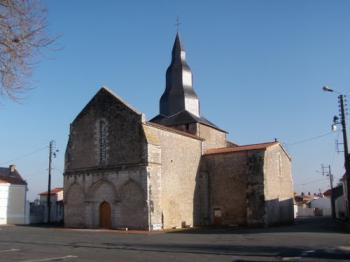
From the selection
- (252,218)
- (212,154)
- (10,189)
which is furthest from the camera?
(10,189)

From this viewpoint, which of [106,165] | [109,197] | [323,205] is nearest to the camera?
[109,197]

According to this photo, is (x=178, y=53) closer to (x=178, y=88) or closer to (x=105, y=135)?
(x=178, y=88)

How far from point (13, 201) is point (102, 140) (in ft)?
49.5

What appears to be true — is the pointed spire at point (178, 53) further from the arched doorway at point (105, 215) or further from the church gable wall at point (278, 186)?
the arched doorway at point (105, 215)

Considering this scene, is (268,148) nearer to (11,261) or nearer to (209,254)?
(209,254)

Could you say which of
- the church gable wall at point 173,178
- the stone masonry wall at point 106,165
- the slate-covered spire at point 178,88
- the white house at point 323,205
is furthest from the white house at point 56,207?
the white house at point 323,205

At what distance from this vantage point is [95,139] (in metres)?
34.8

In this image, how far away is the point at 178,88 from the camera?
133ft

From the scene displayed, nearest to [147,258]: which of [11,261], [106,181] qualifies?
[11,261]

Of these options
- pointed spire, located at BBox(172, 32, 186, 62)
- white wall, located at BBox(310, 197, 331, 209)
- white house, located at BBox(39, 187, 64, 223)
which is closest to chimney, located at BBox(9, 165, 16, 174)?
white house, located at BBox(39, 187, 64, 223)

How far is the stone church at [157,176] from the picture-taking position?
31.7 metres

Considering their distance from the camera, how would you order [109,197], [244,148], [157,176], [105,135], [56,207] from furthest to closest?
[56,207], [244,148], [105,135], [109,197], [157,176]

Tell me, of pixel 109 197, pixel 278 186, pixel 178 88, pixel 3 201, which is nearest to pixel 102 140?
pixel 109 197

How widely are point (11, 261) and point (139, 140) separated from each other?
1833 centimetres
